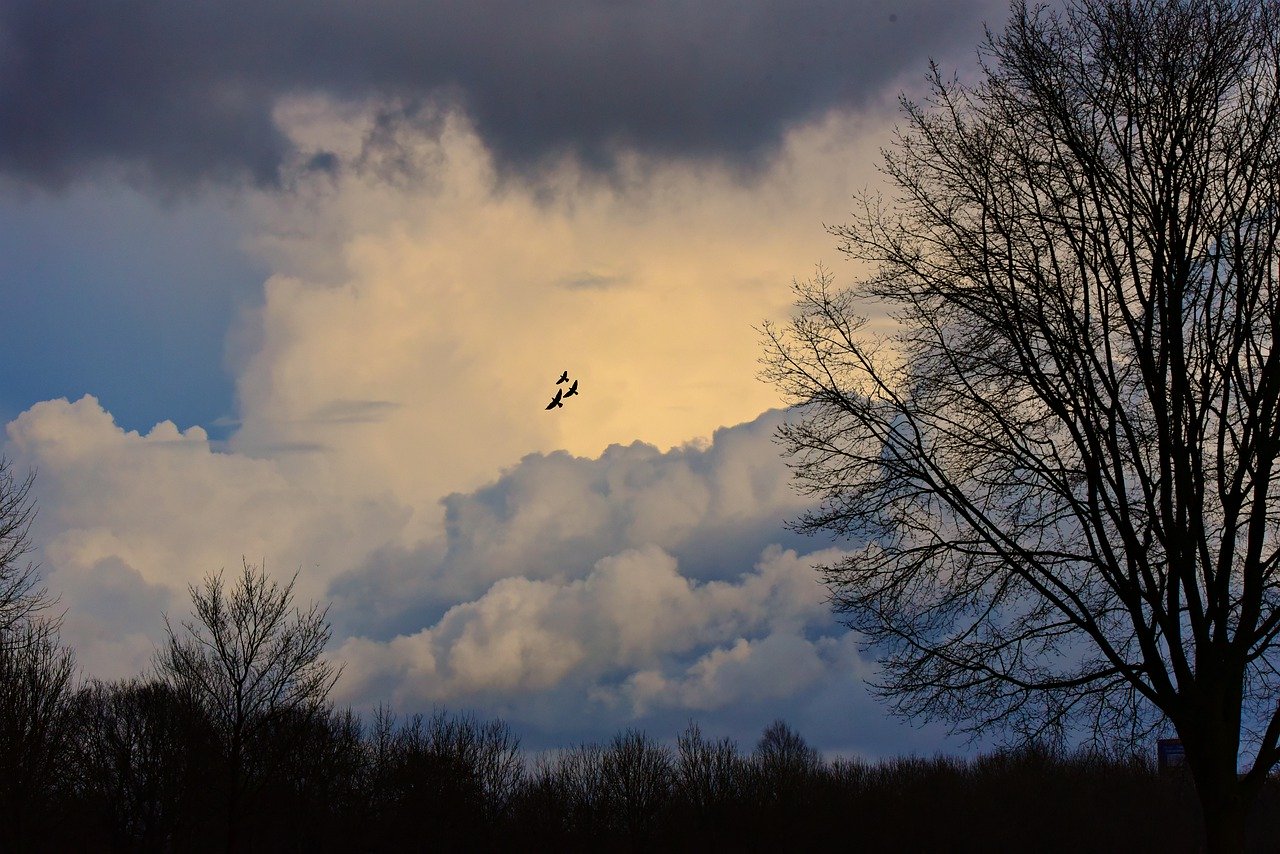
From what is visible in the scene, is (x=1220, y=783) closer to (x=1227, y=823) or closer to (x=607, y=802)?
(x=1227, y=823)

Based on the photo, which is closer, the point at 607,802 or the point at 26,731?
the point at 26,731

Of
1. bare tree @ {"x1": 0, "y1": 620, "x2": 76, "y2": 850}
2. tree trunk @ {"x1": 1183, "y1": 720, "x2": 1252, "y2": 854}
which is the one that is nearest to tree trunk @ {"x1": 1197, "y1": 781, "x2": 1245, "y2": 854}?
tree trunk @ {"x1": 1183, "y1": 720, "x2": 1252, "y2": 854}

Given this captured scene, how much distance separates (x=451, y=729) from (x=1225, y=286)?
148 feet

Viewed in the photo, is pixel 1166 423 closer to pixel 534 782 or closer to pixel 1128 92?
pixel 1128 92

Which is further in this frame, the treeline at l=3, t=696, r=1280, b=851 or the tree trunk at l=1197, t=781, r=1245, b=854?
the treeline at l=3, t=696, r=1280, b=851

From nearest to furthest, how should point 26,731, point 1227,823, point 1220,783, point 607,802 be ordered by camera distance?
1. point 1227,823
2. point 1220,783
3. point 26,731
4. point 607,802

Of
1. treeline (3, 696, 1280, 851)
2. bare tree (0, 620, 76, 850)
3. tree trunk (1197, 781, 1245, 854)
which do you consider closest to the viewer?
tree trunk (1197, 781, 1245, 854)

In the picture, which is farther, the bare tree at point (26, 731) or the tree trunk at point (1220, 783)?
the bare tree at point (26, 731)

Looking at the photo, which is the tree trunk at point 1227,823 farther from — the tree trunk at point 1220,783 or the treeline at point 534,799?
the treeline at point 534,799

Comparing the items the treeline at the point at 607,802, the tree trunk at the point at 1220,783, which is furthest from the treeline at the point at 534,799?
the tree trunk at the point at 1220,783

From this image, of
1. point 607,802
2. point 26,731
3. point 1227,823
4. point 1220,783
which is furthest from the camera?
point 607,802

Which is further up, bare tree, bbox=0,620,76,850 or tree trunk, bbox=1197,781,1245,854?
bare tree, bbox=0,620,76,850

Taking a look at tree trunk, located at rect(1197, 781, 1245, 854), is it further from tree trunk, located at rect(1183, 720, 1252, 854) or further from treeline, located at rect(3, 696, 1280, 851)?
treeline, located at rect(3, 696, 1280, 851)

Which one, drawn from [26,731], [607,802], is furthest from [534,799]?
[26,731]
